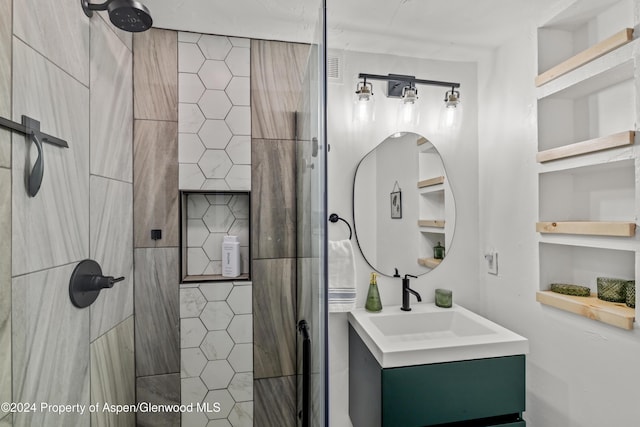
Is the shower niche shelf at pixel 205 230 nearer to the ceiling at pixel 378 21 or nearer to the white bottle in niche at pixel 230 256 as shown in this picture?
the white bottle in niche at pixel 230 256

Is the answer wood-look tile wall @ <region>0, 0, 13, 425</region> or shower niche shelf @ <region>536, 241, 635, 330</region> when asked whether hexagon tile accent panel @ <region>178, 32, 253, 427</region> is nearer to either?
wood-look tile wall @ <region>0, 0, 13, 425</region>

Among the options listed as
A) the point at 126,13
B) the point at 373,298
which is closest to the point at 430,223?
the point at 373,298

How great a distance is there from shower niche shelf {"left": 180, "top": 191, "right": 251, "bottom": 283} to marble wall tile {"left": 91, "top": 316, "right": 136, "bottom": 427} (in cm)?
24

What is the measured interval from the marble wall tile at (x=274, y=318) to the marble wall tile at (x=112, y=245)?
0.38 metres

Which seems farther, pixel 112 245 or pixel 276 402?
pixel 276 402

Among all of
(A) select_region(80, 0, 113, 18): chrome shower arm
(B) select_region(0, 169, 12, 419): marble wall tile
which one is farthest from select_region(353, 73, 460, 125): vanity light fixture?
(B) select_region(0, 169, 12, 419): marble wall tile

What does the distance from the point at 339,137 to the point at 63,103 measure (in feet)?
3.32

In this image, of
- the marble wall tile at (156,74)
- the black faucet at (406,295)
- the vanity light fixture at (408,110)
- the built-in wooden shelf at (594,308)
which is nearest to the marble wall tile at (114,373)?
the marble wall tile at (156,74)

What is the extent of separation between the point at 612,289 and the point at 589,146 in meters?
0.50

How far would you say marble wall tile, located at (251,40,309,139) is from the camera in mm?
1007

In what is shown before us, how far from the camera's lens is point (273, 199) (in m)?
1.02

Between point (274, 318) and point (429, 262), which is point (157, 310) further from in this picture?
point (429, 262)

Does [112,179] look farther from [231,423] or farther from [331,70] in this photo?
[331,70]

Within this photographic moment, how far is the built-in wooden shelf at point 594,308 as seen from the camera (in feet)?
3.07
